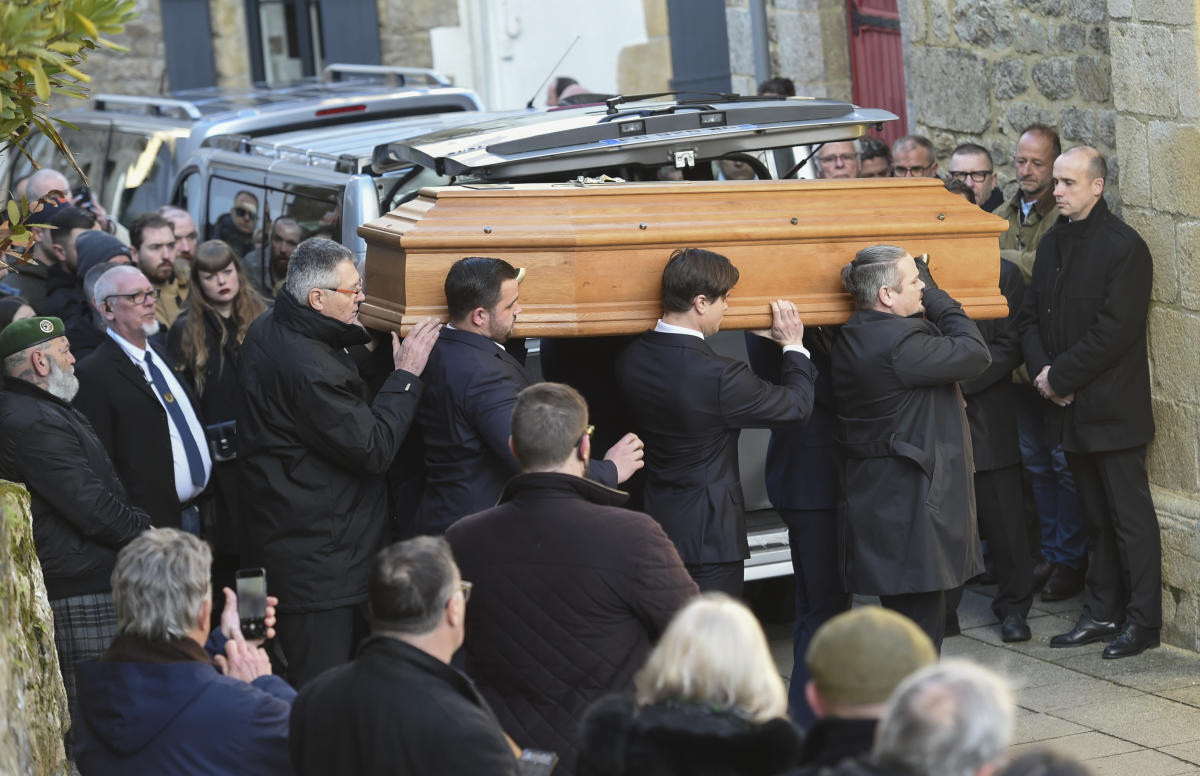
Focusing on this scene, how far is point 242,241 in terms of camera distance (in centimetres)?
846

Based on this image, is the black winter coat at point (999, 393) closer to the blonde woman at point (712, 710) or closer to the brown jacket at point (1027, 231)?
the brown jacket at point (1027, 231)

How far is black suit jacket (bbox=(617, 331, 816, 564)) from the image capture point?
529 centimetres

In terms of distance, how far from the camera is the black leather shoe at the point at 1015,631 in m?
6.84

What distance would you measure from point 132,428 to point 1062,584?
4152 millimetres

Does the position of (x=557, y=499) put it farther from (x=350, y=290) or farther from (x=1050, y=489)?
(x=1050, y=489)

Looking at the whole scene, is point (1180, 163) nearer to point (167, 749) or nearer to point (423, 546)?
point (423, 546)

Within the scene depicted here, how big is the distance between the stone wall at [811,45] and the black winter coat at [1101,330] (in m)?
4.19

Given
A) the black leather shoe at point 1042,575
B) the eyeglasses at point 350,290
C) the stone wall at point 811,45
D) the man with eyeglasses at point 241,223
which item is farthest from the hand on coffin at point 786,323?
Answer: the stone wall at point 811,45

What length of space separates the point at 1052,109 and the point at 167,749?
5660 millimetres

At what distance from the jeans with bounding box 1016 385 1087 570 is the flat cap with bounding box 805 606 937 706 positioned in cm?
465

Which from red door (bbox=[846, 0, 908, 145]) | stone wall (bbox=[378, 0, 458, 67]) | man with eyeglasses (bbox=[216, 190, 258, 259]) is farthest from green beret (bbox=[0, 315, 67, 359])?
stone wall (bbox=[378, 0, 458, 67])

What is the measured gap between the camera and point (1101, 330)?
6484mm

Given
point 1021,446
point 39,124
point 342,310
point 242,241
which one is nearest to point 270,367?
point 342,310

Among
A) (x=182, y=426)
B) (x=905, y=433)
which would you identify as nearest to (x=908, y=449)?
(x=905, y=433)
